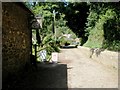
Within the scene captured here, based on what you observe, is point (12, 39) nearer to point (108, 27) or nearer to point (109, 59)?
point (109, 59)

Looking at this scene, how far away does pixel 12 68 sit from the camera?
37.4 feet

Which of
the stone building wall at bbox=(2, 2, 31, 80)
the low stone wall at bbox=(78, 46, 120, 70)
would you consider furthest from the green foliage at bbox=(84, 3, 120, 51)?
the stone building wall at bbox=(2, 2, 31, 80)

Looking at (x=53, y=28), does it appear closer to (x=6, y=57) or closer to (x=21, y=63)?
(x=21, y=63)

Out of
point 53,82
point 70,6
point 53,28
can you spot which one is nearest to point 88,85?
point 53,82

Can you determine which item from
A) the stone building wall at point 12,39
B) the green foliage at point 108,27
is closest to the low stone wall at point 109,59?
the green foliage at point 108,27

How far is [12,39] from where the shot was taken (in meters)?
11.5

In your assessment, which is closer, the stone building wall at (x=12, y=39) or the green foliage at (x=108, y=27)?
the stone building wall at (x=12, y=39)

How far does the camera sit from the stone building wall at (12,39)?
1019 cm

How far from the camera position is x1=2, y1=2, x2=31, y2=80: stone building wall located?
10188mm

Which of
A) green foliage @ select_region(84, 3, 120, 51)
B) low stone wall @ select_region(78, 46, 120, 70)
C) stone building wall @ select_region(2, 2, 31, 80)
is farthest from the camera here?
green foliage @ select_region(84, 3, 120, 51)

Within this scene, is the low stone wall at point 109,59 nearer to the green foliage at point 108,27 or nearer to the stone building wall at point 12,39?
the green foliage at point 108,27

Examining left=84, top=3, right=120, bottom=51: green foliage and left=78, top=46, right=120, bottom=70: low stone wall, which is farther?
left=84, top=3, right=120, bottom=51: green foliage

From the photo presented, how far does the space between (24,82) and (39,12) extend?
32.3 meters

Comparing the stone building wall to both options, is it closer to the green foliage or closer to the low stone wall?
the low stone wall
